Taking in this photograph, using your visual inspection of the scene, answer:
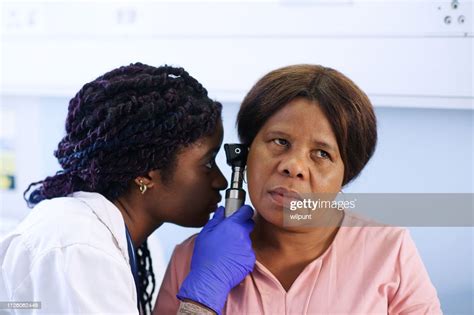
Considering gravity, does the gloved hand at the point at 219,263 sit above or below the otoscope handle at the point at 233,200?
below

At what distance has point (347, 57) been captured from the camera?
1.51 m

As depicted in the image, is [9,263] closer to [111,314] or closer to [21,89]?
[111,314]

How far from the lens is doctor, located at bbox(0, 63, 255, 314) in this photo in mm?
996

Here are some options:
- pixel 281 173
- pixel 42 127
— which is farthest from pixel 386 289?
pixel 42 127

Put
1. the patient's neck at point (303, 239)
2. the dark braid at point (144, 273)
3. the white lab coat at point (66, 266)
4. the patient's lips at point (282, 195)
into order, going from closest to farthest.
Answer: the white lab coat at point (66, 266), the patient's lips at point (282, 195), the patient's neck at point (303, 239), the dark braid at point (144, 273)

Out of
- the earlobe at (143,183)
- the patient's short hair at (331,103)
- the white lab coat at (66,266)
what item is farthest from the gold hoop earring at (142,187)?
the patient's short hair at (331,103)

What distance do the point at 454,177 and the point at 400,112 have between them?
218mm

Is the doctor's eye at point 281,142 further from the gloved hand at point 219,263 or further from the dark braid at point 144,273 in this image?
the dark braid at point 144,273

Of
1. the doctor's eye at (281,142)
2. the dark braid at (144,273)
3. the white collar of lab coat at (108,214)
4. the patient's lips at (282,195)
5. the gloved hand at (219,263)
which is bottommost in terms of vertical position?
the dark braid at (144,273)

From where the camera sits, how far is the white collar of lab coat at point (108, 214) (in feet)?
3.70

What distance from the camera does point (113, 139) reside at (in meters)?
1.14

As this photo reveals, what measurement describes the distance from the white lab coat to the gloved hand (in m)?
0.12

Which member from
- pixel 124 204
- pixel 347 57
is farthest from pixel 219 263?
pixel 347 57

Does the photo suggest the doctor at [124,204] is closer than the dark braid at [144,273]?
Yes
